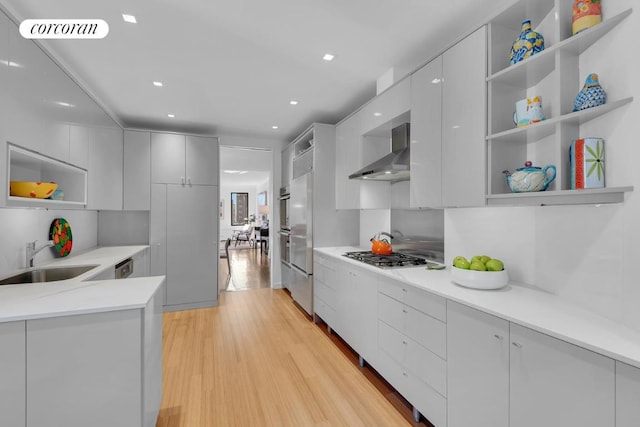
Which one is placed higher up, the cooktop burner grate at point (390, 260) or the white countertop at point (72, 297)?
the cooktop burner grate at point (390, 260)

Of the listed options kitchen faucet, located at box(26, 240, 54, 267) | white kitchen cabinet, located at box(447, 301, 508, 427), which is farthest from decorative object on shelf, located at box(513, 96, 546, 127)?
kitchen faucet, located at box(26, 240, 54, 267)

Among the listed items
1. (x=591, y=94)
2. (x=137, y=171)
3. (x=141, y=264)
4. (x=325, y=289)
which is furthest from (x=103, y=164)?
(x=591, y=94)

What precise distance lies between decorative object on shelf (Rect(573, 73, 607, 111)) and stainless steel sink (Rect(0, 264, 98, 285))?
355 centimetres

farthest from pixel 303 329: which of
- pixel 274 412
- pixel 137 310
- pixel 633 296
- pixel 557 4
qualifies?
pixel 557 4

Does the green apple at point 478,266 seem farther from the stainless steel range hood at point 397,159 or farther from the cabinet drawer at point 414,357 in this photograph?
the stainless steel range hood at point 397,159

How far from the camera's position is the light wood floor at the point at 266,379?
1.94m

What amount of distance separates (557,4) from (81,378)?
9.32 feet

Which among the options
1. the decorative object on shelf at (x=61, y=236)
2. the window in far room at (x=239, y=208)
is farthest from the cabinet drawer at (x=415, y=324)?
the window in far room at (x=239, y=208)

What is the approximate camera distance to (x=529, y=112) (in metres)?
1.55

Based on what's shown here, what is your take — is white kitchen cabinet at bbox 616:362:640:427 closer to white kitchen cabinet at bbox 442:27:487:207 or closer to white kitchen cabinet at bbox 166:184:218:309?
white kitchen cabinet at bbox 442:27:487:207

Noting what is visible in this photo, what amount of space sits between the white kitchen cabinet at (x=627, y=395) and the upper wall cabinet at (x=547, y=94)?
68 cm

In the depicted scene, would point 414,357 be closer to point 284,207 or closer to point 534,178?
point 534,178

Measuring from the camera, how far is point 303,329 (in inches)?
134

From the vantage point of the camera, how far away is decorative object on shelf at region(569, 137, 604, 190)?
4.15ft
